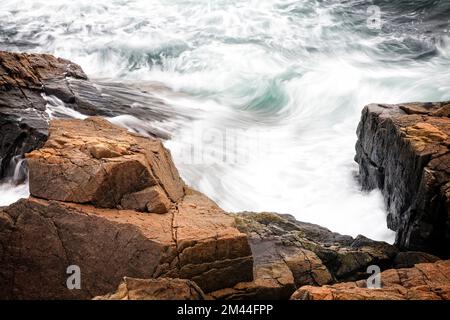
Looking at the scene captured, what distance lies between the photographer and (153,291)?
4121 millimetres

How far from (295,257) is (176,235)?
1.74 meters

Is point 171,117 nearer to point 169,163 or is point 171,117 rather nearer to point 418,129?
point 169,163

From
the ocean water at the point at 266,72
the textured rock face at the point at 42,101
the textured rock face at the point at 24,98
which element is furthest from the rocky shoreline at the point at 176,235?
the ocean water at the point at 266,72

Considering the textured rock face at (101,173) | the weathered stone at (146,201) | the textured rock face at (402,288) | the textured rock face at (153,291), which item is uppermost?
the textured rock face at (101,173)

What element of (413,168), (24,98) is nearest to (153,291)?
(413,168)

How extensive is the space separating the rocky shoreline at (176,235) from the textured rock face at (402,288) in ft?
0.04

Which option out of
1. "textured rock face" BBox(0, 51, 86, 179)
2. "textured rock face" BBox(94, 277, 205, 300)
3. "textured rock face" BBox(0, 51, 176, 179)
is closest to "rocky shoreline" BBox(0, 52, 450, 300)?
"textured rock face" BBox(94, 277, 205, 300)

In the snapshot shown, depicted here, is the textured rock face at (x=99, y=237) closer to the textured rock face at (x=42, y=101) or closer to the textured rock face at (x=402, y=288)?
the textured rock face at (x=402, y=288)

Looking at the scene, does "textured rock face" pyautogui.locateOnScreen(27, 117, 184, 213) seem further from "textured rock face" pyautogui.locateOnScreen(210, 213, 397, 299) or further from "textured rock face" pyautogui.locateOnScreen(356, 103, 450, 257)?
"textured rock face" pyautogui.locateOnScreen(356, 103, 450, 257)

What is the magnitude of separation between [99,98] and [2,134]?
2941 millimetres

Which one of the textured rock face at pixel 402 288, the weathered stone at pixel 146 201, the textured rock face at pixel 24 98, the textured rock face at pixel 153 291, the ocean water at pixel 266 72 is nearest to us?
the textured rock face at pixel 153 291

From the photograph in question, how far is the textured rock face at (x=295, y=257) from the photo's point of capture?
17.3 ft

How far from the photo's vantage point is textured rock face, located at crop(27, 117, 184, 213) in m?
5.34

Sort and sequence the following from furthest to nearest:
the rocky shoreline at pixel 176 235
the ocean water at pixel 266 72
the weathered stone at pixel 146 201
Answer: the ocean water at pixel 266 72, the weathered stone at pixel 146 201, the rocky shoreline at pixel 176 235
